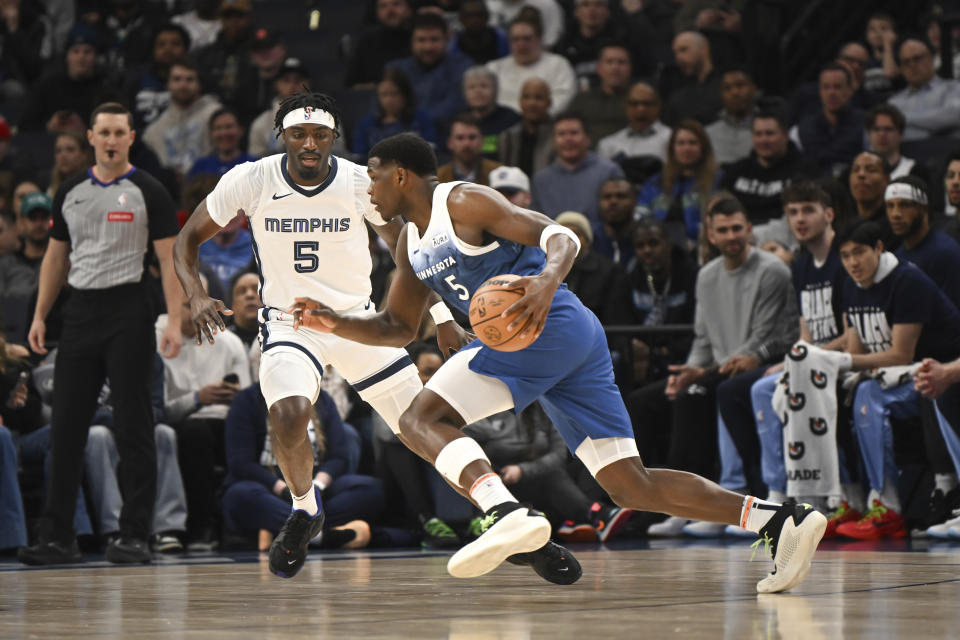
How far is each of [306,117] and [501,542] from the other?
279cm

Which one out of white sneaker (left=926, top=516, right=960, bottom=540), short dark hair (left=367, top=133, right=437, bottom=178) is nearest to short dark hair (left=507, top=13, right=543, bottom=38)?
white sneaker (left=926, top=516, right=960, bottom=540)

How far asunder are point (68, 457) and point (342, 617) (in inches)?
147

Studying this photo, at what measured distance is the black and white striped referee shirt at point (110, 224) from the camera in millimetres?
7637

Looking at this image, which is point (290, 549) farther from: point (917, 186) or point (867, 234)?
point (917, 186)

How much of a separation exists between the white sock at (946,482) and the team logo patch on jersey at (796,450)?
0.76 m

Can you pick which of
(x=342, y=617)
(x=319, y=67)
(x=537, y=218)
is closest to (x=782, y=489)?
(x=537, y=218)

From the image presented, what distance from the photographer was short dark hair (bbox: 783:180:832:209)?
870 cm

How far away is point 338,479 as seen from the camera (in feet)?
29.2

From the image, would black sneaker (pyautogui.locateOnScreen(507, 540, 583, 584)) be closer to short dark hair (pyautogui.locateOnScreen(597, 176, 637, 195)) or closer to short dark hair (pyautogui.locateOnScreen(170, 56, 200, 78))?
short dark hair (pyautogui.locateOnScreen(597, 176, 637, 195))

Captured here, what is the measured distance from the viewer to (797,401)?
8.21 metres

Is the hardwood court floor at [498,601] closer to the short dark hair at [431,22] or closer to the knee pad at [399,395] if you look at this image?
the knee pad at [399,395]

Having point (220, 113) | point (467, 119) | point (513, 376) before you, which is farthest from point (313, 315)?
point (220, 113)

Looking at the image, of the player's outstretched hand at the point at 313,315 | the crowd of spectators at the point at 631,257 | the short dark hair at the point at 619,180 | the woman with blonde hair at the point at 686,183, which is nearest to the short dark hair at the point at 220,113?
the crowd of spectators at the point at 631,257

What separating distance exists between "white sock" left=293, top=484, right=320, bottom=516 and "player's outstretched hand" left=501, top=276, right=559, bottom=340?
198 centimetres
